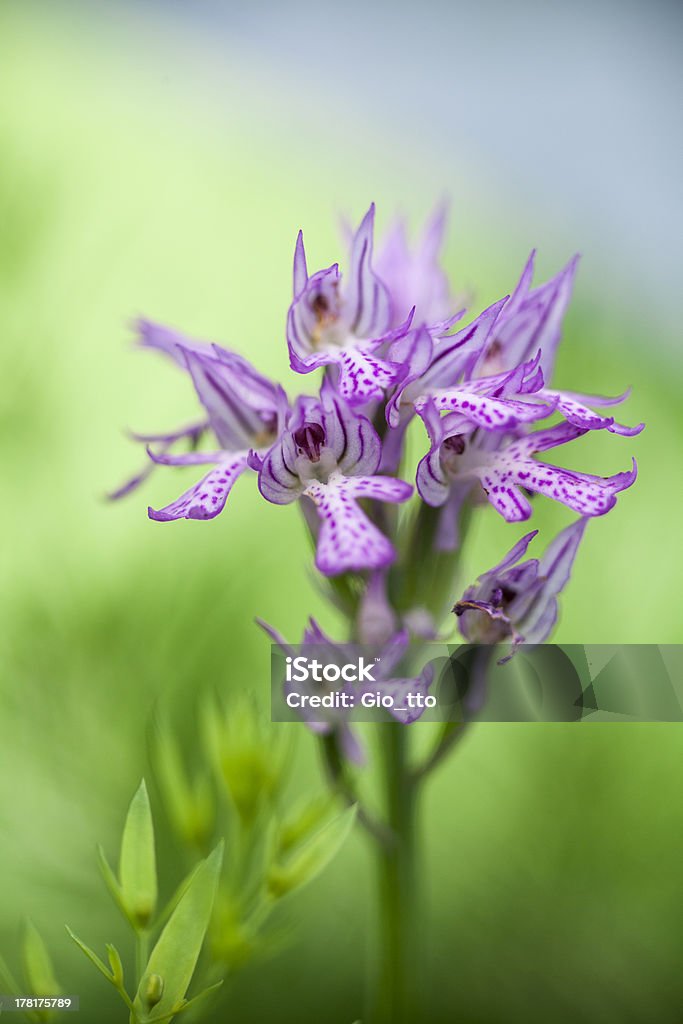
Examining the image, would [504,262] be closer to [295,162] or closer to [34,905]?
[295,162]

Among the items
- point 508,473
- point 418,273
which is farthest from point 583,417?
point 418,273

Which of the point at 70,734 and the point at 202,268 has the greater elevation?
the point at 202,268

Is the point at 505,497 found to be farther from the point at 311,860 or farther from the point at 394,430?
the point at 311,860

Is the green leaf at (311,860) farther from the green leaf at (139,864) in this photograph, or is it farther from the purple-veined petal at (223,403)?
the purple-veined petal at (223,403)

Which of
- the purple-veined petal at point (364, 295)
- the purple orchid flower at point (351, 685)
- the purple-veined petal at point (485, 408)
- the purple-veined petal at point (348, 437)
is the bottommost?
the purple orchid flower at point (351, 685)

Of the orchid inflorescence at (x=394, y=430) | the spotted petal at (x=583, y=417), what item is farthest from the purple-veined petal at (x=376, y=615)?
the spotted petal at (x=583, y=417)

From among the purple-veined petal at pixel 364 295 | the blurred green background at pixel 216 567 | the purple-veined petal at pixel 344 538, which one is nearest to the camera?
the purple-veined petal at pixel 344 538

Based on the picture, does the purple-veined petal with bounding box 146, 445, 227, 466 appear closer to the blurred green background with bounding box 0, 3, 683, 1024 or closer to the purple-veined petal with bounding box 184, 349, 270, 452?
the purple-veined petal with bounding box 184, 349, 270, 452

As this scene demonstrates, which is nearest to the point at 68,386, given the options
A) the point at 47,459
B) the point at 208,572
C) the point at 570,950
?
the point at 47,459
